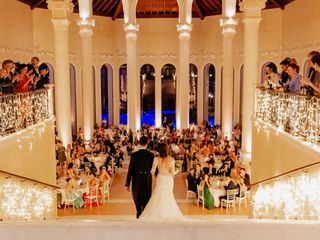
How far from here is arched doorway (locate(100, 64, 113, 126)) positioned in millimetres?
26672

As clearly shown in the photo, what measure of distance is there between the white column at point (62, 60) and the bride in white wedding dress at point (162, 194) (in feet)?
33.5

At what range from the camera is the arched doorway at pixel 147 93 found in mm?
27281

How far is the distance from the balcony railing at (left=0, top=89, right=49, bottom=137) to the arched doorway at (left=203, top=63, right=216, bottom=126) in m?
16.0

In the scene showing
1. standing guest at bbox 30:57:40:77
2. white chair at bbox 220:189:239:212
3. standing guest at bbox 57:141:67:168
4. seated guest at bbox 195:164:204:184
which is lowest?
white chair at bbox 220:189:239:212

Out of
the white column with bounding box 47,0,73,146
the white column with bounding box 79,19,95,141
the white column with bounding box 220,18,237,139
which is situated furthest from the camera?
the white column with bounding box 79,19,95,141

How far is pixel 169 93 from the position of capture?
28.2m

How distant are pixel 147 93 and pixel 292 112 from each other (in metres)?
19.8

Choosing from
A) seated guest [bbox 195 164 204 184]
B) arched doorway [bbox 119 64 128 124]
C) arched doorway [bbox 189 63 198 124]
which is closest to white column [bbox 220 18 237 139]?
seated guest [bbox 195 164 204 184]

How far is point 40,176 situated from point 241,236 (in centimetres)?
870

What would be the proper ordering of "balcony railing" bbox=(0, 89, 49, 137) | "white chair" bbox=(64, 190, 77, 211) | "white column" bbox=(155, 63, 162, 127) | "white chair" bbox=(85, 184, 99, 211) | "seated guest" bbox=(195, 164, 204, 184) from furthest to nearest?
"white column" bbox=(155, 63, 162, 127)
"seated guest" bbox=(195, 164, 204, 184)
"white chair" bbox=(85, 184, 99, 211)
"white chair" bbox=(64, 190, 77, 211)
"balcony railing" bbox=(0, 89, 49, 137)

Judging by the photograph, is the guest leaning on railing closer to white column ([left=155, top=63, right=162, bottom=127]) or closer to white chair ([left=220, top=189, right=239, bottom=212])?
white chair ([left=220, top=189, right=239, bottom=212])

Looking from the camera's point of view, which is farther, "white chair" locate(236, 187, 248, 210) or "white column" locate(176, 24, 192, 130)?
"white column" locate(176, 24, 192, 130)

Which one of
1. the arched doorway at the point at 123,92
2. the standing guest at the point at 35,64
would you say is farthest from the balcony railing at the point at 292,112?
the arched doorway at the point at 123,92

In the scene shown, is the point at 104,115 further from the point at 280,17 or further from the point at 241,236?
the point at 241,236
